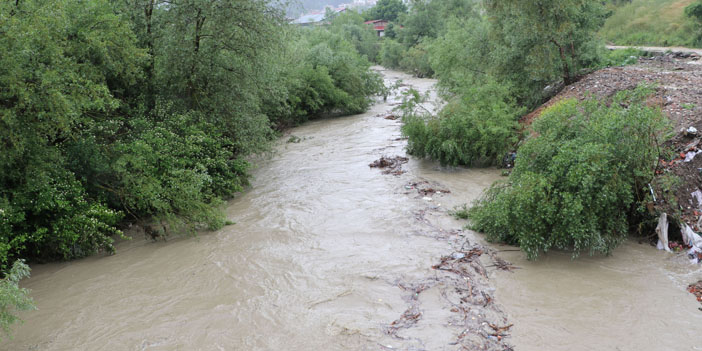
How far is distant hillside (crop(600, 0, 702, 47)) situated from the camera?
2719 centimetres

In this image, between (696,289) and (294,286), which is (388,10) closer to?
(294,286)

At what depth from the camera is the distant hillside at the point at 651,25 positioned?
89.2ft

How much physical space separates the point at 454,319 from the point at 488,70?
1421 centimetres

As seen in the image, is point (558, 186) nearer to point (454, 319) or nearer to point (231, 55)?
point (454, 319)

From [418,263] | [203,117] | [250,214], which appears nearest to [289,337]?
[418,263]

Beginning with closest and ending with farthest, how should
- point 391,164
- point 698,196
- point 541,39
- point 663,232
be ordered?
point 663,232 → point 698,196 → point 391,164 → point 541,39

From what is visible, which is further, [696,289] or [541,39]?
[541,39]

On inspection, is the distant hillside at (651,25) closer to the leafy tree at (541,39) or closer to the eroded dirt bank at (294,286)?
the leafy tree at (541,39)

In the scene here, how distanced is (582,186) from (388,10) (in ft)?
299

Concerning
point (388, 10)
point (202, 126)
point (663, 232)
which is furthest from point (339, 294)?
point (388, 10)

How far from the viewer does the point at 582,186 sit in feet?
25.9

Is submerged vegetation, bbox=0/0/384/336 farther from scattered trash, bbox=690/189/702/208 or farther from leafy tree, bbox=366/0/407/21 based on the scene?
leafy tree, bbox=366/0/407/21

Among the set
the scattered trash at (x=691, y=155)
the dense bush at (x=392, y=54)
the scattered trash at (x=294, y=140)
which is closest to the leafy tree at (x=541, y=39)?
the scattered trash at (x=691, y=155)

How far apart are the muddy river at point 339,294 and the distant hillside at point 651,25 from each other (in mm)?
23596
